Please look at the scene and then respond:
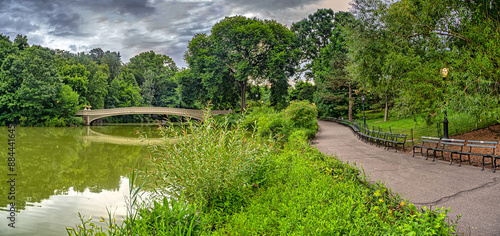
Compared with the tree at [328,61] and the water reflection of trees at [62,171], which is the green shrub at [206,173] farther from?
the tree at [328,61]

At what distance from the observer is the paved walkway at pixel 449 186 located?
17.6ft

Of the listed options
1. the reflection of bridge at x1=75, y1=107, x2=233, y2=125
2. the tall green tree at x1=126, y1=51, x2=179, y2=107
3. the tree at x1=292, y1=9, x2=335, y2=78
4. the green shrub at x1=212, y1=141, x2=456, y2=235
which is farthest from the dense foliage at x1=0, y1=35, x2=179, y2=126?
the green shrub at x1=212, y1=141, x2=456, y2=235

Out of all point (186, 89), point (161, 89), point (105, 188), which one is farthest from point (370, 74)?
point (161, 89)

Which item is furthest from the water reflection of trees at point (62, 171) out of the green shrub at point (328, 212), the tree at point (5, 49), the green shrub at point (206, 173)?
the tree at point (5, 49)

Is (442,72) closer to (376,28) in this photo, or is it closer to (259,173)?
(376,28)

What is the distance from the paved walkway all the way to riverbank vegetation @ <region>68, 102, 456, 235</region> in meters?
0.59

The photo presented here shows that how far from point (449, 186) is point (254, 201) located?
18.9 ft

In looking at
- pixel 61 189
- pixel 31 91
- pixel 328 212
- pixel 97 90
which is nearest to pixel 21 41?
pixel 97 90

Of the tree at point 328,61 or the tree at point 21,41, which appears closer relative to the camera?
the tree at point 328,61

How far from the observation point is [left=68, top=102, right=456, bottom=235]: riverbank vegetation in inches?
142

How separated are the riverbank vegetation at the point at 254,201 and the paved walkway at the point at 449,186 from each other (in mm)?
593

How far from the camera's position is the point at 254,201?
5.25m

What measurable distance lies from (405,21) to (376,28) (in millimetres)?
1484

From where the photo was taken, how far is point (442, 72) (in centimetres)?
1222
